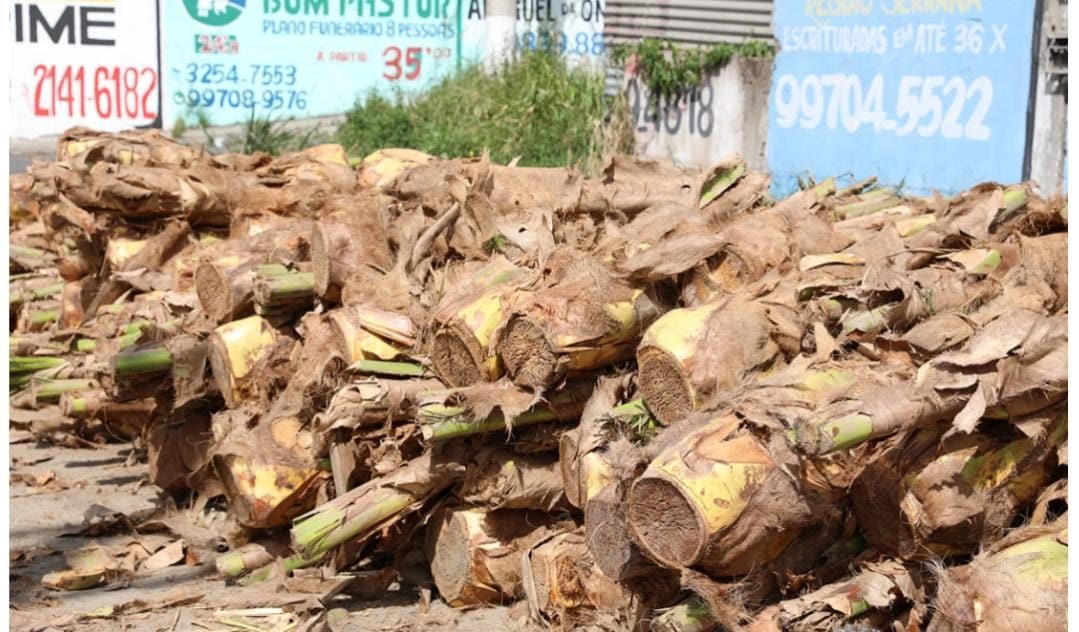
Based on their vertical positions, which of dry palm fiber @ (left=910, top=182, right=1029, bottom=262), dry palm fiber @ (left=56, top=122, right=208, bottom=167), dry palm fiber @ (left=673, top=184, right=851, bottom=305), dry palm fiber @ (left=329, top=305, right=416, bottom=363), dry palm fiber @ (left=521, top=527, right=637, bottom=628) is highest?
dry palm fiber @ (left=56, top=122, right=208, bottom=167)

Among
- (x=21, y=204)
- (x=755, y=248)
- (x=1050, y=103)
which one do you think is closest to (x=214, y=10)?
(x=21, y=204)

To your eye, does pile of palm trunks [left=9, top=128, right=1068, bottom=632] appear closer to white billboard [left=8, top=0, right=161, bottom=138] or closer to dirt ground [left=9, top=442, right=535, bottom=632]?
dirt ground [left=9, top=442, right=535, bottom=632]

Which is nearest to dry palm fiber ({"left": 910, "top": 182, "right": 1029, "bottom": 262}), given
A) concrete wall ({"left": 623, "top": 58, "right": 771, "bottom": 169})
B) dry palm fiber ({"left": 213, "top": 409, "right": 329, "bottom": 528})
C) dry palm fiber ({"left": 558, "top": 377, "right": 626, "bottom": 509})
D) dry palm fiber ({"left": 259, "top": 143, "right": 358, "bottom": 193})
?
dry palm fiber ({"left": 558, "top": 377, "right": 626, "bottom": 509})

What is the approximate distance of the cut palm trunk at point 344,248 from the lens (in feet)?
17.4

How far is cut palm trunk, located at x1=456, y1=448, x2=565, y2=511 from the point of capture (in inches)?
178

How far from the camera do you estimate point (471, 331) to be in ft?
14.8

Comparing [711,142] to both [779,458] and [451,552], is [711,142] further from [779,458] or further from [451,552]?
[779,458]

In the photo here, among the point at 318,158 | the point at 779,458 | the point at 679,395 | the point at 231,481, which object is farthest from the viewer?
the point at 318,158

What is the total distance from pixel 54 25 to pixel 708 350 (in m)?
11.8

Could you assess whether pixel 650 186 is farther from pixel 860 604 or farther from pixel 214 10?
pixel 214 10

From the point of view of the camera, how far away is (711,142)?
44.2ft

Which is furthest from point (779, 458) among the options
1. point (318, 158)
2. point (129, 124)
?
point (129, 124)

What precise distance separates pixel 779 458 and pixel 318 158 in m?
4.07

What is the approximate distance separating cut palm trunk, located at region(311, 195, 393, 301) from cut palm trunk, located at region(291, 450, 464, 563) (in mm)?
931
